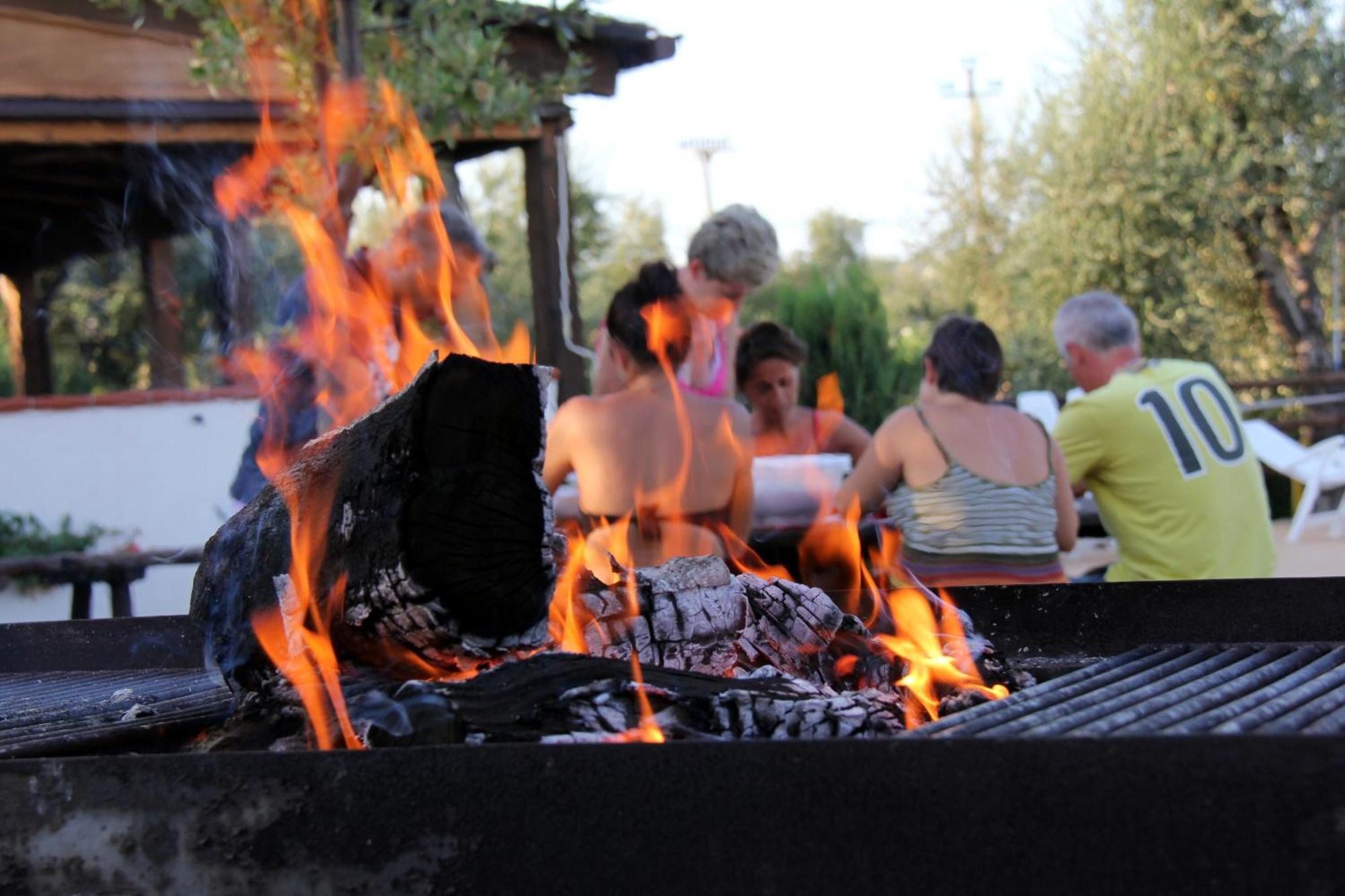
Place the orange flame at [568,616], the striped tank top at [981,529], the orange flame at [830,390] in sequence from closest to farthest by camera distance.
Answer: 1. the orange flame at [568,616]
2. the striped tank top at [981,529]
3. the orange flame at [830,390]

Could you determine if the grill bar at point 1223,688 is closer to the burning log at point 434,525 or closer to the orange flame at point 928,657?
the orange flame at point 928,657

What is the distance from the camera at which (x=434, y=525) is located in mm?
2209

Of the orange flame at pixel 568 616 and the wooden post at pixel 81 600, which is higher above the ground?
the orange flame at pixel 568 616

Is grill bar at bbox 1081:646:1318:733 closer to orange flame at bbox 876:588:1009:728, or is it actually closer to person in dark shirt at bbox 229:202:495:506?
orange flame at bbox 876:588:1009:728

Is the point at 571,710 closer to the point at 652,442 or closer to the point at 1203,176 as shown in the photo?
the point at 652,442

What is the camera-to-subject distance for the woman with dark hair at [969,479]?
4.02 meters

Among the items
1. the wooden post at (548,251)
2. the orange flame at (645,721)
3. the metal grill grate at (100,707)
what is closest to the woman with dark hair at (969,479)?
the orange flame at (645,721)

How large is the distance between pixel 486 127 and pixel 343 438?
2758 mm

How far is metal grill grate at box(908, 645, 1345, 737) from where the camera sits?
198 centimetres

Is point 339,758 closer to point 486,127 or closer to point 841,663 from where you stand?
point 841,663

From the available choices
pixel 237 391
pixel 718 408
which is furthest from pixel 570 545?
pixel 237 391

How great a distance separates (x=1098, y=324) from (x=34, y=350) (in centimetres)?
973

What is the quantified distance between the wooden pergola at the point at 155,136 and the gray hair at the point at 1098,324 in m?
3.52

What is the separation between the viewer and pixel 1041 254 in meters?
19.6
